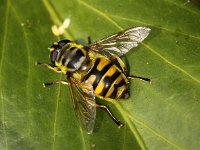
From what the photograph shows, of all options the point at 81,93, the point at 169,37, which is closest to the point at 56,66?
the point at 81,93

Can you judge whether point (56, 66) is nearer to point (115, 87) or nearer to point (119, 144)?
point (115, 87)

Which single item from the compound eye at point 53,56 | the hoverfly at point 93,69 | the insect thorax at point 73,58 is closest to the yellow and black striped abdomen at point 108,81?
the hoverfly at point 93,69

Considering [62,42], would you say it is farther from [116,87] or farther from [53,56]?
[116,87]

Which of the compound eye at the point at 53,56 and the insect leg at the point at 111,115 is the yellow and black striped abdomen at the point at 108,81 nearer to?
the insect leg at the point at 111,115

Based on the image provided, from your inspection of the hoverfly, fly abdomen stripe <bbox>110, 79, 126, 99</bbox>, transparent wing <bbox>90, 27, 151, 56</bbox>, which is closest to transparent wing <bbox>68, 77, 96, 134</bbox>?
the hoverfly

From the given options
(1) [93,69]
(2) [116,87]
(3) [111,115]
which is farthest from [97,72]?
(3) [111,115]

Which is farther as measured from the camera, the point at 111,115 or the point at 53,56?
the point at 53,56

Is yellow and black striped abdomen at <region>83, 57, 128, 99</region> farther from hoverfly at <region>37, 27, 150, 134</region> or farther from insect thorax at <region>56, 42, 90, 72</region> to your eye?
insect thorax at <region>56, 42, 90, 72</region>
